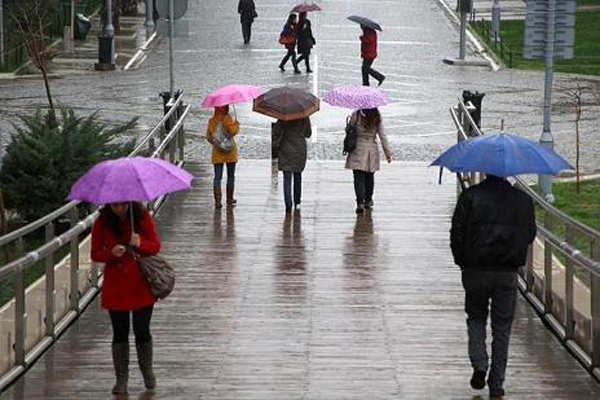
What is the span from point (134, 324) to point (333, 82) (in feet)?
96.9

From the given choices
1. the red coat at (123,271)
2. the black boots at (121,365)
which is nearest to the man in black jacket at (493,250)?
the red coat at (123,271)

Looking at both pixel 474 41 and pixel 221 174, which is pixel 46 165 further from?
pixel 474 41

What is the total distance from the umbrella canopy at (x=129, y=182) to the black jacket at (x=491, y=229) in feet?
6.20

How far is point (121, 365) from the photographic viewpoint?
11781 millimetres

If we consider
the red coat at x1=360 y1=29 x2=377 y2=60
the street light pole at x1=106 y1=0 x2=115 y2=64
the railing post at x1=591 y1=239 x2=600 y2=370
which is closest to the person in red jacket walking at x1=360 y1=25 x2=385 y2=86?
the red coat at x1=360 y1=29 x2=377 y2=60

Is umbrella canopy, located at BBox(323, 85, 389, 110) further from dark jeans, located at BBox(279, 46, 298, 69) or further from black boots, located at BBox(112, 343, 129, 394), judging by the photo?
dark jeans, located at BBox(279, 46, 298, 69)

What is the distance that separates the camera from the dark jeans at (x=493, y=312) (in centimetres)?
1177

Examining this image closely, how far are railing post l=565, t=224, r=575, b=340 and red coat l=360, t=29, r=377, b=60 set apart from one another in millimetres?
26311

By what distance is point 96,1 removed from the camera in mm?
58344

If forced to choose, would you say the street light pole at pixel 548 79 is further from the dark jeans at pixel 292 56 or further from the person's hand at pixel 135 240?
the dark jeans at pixel 292 56

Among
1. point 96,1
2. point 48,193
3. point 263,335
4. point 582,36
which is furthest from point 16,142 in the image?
point 96,1

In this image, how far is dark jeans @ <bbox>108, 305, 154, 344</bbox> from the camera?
11656 millimetres

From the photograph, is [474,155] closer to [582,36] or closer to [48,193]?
[48,193]

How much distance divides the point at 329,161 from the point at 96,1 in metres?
33.5
